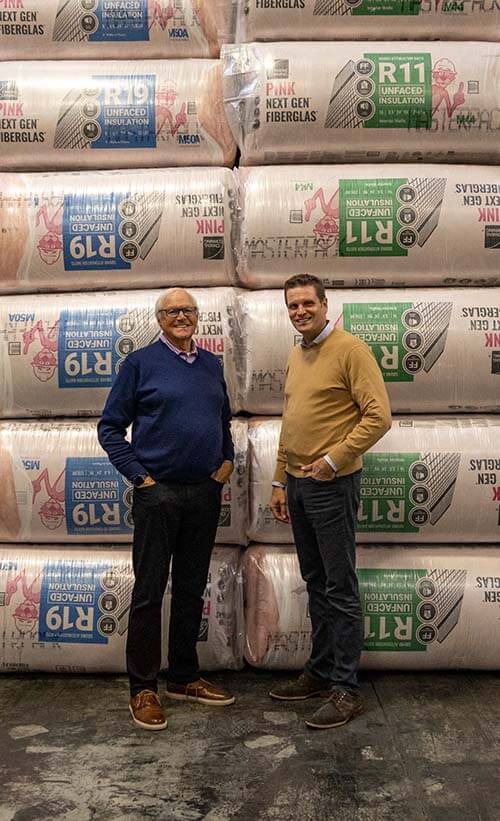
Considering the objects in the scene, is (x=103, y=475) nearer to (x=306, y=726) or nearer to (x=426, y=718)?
(x=306, y=726)

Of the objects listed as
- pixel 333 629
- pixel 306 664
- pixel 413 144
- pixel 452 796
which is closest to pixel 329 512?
pixel 333 629

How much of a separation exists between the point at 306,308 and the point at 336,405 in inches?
13.7

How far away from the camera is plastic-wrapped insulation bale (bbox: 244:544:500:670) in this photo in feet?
11.0

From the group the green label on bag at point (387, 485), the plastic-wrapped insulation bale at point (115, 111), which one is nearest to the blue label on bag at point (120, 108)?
the plastic-wrapped insulation bale at point (115, 111)

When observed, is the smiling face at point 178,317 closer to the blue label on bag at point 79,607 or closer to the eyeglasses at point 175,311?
the eyeglasses at point 175,311

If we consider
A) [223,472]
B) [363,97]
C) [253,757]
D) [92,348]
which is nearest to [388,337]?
[223,472]

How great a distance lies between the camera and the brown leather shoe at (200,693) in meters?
3.13

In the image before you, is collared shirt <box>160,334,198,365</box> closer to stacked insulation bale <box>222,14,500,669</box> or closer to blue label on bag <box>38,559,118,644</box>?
stacked insulation bale <box>222,14,500,669</box>

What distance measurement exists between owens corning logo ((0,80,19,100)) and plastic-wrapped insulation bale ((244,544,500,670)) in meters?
2.16

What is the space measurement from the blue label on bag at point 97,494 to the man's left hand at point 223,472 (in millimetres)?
477

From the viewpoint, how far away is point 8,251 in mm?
3479

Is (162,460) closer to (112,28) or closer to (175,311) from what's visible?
(175,311)

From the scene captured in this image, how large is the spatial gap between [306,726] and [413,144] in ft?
7.48

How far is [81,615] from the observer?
11.2 feet
